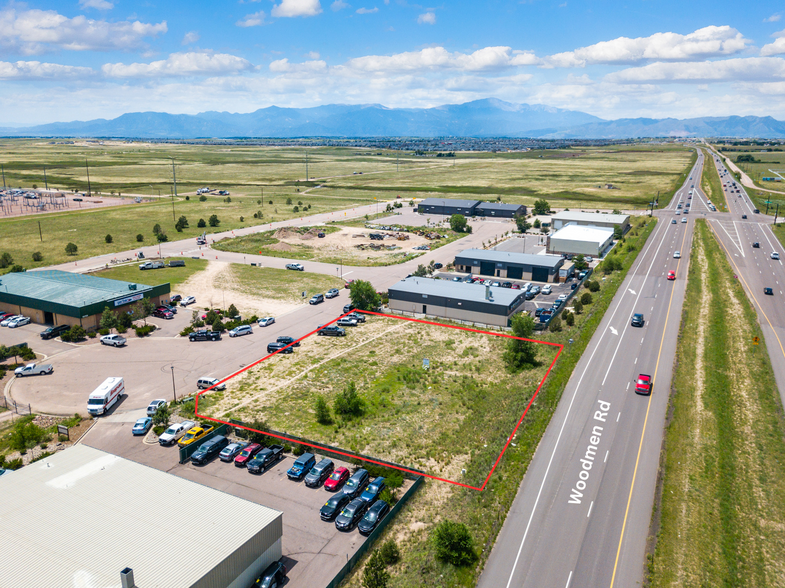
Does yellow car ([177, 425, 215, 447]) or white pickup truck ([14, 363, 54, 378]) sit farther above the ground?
white pickup truck ([14, 363, 54, 378])

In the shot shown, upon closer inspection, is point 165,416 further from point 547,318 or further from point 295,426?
point 547,318

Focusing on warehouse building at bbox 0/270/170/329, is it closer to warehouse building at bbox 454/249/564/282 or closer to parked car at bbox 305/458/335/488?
parked car at bbox 305/458/335/488

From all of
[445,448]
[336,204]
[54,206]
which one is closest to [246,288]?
[445,448]

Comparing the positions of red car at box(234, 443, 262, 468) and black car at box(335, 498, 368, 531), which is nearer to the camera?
black car at box(335, 498, 368, 531)

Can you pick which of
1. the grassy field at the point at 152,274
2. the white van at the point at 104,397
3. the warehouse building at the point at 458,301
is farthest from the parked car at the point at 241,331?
the grassy field at the point at 152,274

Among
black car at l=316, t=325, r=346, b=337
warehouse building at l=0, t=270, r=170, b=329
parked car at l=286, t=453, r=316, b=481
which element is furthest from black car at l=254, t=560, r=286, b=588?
warehouse building at l=0, t=270, r=170, b=329

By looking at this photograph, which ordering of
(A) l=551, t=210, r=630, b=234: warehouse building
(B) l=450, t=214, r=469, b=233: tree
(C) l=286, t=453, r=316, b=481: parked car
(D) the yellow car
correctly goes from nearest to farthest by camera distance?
(C) l=286, t=453, r=316, b=481: parked car → (D) the yellow car → (B) l=450, t=214, r=469, b=233: tree → (A) l=551, t=210, r=630, b=234: warehouse building

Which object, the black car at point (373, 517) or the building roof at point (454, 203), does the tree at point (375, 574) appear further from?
the building roof at point (454, 203)
